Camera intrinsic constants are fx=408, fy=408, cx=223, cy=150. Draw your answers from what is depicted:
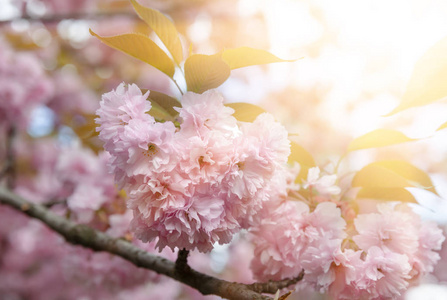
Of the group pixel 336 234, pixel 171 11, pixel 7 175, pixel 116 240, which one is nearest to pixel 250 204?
pixel 336 234

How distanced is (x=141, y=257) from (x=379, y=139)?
0.56 metres

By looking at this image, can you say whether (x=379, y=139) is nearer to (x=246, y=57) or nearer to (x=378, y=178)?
(x=378, y=178)

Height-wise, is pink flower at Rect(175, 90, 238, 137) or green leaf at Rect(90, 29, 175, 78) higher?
green leaf at Rect(90, 29, 175, 78)

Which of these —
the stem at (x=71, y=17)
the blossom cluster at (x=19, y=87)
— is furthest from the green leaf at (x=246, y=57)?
the blossom cluster at (x=19, y=87)

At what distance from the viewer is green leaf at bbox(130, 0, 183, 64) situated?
682mm

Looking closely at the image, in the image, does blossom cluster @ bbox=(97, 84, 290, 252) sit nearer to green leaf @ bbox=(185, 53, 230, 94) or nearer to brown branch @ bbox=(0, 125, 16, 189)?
green leaf @ bbox=(185, 53, 230, 94)

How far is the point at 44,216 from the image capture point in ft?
4.16

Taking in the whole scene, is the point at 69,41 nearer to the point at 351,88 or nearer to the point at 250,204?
the point at 351,88

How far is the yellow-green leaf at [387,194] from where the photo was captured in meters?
0.74

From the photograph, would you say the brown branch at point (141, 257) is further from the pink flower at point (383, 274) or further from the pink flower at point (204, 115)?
the pink flower at point (204, 115)

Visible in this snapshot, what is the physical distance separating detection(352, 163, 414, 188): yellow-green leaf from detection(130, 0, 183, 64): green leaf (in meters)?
0.39

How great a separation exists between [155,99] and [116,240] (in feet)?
1.58

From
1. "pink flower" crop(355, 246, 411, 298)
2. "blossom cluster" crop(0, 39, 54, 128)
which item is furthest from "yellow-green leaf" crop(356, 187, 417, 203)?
"blossom cluster" crop(0, 39, 54, 128)

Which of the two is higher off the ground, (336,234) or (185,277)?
(336,234)
